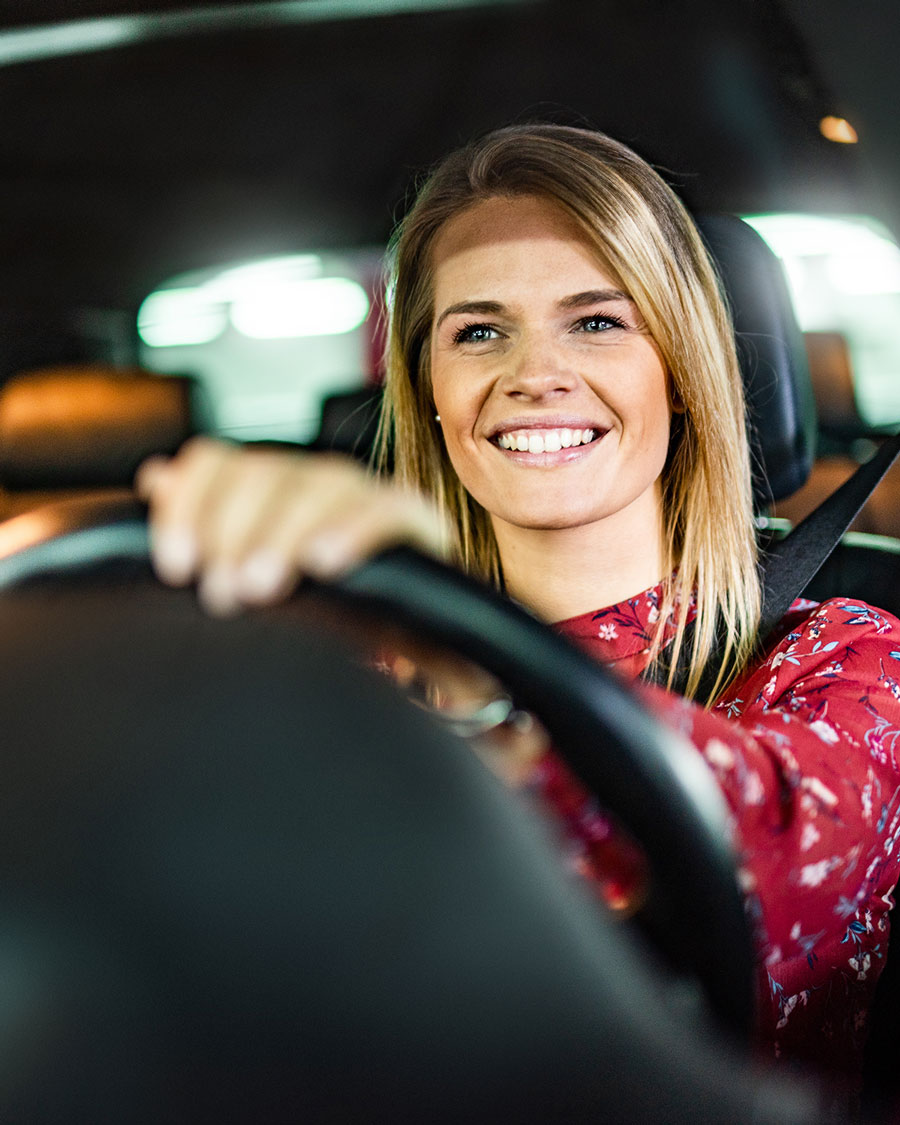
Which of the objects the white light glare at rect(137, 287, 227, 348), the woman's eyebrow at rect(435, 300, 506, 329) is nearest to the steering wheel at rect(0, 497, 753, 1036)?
the woman's eyebrow at rect(435, 300, 506, 329)

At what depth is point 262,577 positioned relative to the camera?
0.39 meters

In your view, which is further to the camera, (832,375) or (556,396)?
(832,375)

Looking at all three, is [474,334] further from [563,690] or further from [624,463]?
[563,690]

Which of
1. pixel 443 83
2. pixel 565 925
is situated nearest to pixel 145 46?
pixel 443 83

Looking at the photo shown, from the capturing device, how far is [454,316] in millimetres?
1079

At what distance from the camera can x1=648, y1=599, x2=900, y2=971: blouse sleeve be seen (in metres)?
0.55

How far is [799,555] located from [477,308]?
0.42 meters

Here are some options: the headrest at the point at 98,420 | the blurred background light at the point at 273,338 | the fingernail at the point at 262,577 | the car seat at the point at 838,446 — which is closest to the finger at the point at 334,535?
the fingernail at the point at 262,577

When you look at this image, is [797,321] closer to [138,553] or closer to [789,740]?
[789,740]

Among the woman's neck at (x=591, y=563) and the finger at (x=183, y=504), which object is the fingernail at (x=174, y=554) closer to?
the finger at (x=183, y=504)

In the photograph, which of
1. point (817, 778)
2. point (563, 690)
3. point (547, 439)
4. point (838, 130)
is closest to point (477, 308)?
point (547, 439)

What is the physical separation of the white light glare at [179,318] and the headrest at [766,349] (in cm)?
144

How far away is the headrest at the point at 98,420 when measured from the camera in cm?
179

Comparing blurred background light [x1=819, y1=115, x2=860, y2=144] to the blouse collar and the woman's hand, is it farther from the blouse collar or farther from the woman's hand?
the woman's hand
